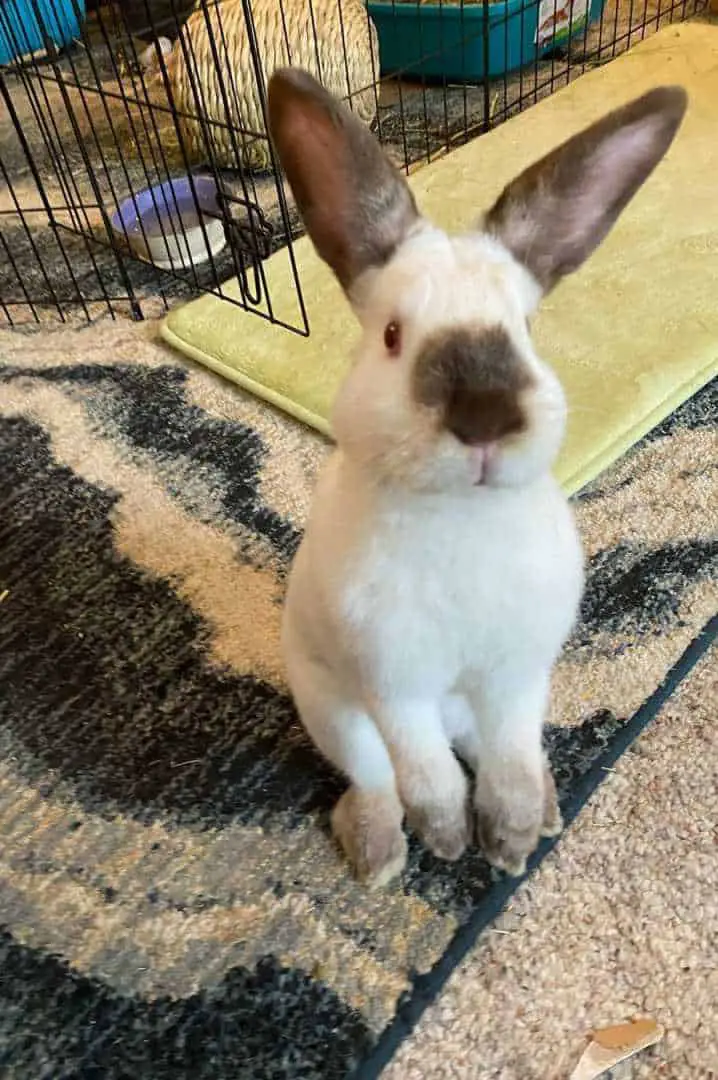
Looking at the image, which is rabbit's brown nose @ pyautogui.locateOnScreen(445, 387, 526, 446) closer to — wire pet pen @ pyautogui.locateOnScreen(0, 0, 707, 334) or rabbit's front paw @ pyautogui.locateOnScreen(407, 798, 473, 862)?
rabbit's front paw @ pyautogui.locateOnScreen(407, 798, 473, 862)

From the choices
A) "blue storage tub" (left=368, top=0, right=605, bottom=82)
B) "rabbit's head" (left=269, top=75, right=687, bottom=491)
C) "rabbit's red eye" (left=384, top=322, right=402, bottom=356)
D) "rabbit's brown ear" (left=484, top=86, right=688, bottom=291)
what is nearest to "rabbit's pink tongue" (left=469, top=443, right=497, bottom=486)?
"rabbit's head" (left=269, top=75, right=687, bottom=491)

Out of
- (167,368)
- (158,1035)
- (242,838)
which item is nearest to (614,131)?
(242,838)

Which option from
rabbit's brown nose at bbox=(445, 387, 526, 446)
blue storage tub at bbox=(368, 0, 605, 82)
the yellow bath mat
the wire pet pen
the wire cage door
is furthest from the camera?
blue storage tub at bbox=(368, 0, 605, 82)

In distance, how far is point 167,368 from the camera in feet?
5.81

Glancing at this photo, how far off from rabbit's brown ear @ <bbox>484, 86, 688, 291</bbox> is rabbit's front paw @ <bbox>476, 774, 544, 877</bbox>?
47 cm

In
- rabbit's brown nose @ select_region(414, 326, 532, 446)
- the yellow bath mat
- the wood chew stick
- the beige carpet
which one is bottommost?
Answer: the yellow bath mat

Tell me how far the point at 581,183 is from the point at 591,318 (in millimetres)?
957

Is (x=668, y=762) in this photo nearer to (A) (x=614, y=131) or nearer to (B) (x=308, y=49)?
(A) (x=614, y=131)

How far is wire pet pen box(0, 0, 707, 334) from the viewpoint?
6.22ft

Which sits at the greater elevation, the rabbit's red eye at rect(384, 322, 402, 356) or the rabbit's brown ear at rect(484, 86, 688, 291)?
the rabbit's brown ear at rect(484, 86, 688, 291)

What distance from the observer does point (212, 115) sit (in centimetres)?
235

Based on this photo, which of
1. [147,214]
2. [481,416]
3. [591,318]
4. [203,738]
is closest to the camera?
[481,416]

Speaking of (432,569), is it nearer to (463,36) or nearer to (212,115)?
(212,115)

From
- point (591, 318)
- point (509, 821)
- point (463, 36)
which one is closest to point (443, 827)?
point (509, 821)
